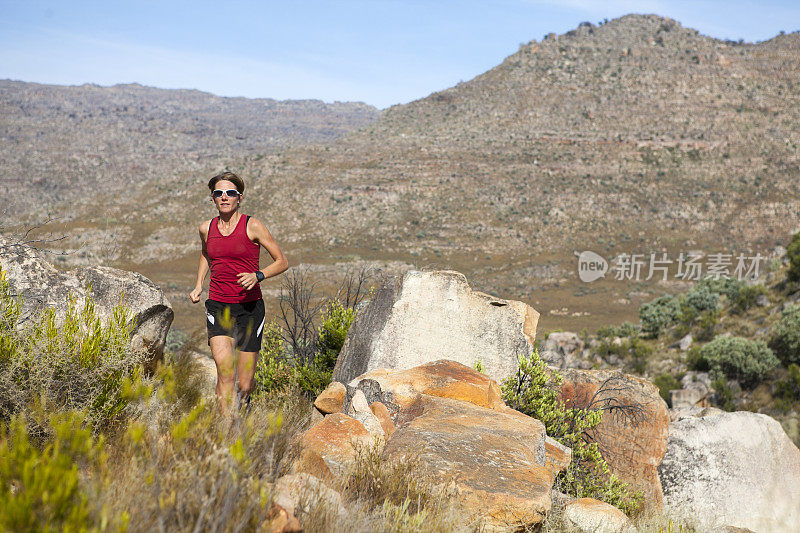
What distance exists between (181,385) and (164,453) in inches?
130

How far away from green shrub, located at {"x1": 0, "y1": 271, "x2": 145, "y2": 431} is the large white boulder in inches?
186

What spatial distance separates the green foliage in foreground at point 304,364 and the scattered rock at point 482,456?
2.05 metres

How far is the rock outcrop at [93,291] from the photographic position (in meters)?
3.97

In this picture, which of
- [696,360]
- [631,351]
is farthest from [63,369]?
[631,351]

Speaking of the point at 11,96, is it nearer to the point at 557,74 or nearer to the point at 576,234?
the point at 557,74

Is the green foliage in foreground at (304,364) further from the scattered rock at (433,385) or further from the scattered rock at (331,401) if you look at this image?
the scattered rock at (433,385)

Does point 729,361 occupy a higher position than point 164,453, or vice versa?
point 164,453

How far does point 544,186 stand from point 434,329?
45.8 m

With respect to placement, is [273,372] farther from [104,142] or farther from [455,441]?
[104,142]

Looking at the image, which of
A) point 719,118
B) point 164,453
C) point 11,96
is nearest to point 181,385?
point 164,453

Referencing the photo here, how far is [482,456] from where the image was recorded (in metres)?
3.12

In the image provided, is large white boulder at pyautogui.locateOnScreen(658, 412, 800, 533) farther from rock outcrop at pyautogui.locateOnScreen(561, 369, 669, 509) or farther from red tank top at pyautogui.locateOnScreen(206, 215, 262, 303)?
red tank top at pyautogui.locateOnScreen(206, 215, 262, 303)

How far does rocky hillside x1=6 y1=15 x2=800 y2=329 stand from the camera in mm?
38438

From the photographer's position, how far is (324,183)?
48.7 metres
